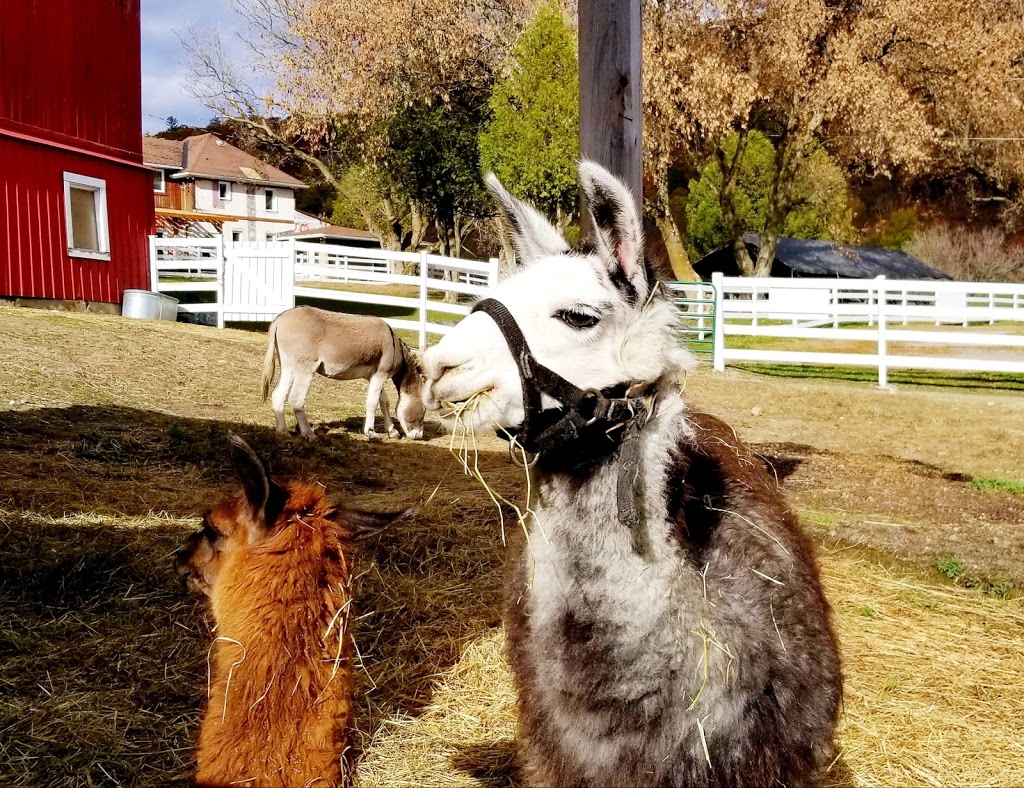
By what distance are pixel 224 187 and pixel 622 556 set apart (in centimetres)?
6287

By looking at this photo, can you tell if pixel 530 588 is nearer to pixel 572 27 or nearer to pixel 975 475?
pixel 975 475

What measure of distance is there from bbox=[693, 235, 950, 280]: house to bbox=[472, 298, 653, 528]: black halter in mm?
34154

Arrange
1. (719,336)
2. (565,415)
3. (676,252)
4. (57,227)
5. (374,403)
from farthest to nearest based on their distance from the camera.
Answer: (676,252) < (719,336) < (57,227) < (374,403) < (565,415)

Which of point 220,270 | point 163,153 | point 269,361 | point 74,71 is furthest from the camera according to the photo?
point 163,153

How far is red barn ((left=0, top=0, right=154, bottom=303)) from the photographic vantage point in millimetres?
15039

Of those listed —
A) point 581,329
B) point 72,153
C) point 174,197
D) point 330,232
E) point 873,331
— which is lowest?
point 873,331

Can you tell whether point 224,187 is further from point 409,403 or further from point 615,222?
point 615,222

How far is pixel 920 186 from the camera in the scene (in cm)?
4506

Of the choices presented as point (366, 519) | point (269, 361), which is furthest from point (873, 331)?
point (366, 519)

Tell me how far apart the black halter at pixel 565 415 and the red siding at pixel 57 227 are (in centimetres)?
1570

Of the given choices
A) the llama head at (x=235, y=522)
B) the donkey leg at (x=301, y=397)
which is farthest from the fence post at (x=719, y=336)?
the llama head at (x=235, y=522)

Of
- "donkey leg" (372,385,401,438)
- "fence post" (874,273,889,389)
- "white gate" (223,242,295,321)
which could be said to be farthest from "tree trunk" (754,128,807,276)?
"donkey leg" (372,385,401,438)

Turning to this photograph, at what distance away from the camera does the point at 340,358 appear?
9969 mm

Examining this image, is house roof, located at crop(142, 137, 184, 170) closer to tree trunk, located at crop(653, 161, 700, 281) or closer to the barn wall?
the barn wall
